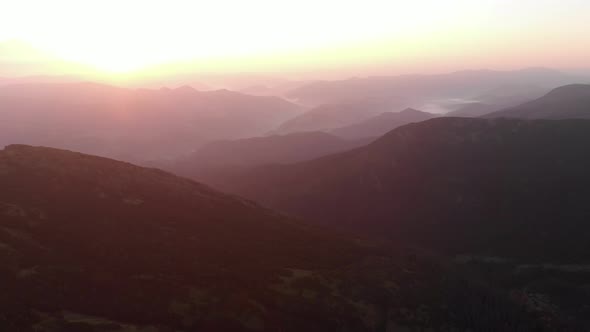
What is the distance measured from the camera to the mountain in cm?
7156

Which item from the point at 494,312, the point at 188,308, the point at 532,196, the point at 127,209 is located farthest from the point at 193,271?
the point at 532,196

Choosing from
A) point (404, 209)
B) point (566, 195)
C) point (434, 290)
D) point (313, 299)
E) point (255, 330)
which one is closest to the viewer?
point (255, 330)

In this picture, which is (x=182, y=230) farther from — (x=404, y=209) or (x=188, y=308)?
(x=404, y=209)

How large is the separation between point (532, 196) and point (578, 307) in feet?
263

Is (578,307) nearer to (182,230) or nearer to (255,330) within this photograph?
(255,330)

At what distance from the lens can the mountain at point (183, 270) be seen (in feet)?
235

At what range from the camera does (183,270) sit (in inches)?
3482

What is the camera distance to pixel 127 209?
114812mm

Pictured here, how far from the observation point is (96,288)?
245ft

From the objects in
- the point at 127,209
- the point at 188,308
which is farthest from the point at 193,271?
the point at 127,209

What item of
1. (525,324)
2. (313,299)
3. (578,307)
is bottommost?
(578,307)

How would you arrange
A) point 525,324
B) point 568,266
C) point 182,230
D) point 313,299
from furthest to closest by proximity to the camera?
point 568,266 < point 182,230 < point 525,324 < point 313,299

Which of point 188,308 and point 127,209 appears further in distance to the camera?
point 127,209

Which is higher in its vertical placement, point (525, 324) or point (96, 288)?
point (96, 288)
